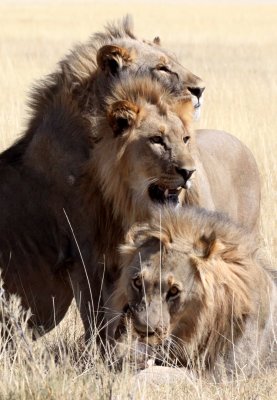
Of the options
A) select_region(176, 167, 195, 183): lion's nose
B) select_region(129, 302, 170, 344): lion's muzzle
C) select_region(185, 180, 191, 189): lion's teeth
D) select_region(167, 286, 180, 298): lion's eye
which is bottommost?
select_region(129, 302, 170, 344): lion's muzzle

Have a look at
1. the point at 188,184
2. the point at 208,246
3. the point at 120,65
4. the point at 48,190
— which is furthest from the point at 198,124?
the point at 208,246

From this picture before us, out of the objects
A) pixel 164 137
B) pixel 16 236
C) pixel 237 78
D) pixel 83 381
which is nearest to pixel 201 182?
pixel 164 137

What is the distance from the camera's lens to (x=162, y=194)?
5020 millimetres

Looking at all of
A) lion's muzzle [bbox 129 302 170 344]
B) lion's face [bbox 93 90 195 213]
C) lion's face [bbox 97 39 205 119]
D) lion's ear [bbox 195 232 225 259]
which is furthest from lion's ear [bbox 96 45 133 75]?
lion's muzzle [bbox 129 302 170 344]

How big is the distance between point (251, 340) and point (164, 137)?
1.08 meters

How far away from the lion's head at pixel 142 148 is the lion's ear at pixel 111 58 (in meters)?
0.48

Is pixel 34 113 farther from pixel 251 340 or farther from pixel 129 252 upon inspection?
pixel 251 340

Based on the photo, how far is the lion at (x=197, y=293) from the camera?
165 inches

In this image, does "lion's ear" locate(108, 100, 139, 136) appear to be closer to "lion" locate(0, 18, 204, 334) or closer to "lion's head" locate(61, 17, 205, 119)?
"lion" locate(0, 18, 204, 334)

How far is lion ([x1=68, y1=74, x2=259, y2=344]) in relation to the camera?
4.93 m

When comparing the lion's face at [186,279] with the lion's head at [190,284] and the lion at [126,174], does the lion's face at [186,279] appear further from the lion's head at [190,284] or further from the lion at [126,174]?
the lion at [126,174]

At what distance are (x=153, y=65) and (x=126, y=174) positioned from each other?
4.03 ft

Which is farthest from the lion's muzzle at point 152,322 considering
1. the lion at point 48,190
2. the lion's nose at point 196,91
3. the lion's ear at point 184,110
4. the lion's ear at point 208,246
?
the lion's nose at point 196,91

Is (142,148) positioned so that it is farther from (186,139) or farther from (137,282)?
(137,282)
